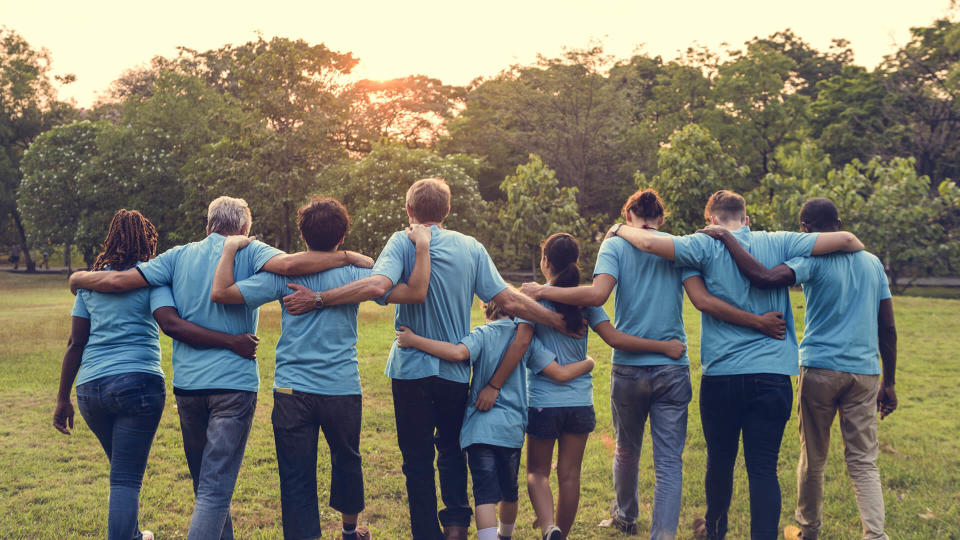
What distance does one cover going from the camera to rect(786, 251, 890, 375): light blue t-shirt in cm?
443

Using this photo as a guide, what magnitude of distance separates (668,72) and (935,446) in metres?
36.4

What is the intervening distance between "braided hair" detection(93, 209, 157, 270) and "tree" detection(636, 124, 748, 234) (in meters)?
20.7

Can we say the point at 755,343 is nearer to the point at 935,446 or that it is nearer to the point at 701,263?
the point at 701,263

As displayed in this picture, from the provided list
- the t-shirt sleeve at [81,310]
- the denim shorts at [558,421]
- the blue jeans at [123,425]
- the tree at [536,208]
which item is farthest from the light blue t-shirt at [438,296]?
the tree at [536,208]

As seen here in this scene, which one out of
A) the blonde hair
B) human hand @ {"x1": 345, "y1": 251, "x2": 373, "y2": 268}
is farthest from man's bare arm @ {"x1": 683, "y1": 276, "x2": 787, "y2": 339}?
human hand @ {"x1": 345, "y1": 251, "x2": 373, "y2": 268}

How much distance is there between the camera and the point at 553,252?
4301mm

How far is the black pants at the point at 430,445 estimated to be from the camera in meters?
4.07

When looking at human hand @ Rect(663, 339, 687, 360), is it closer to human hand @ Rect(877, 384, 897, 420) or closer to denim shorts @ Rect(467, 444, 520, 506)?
denim shorts @ Rect(467, 444, 520, 506)

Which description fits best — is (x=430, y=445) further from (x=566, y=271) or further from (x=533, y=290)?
(x=566, y=271)

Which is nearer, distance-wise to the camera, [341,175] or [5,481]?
[5,481]

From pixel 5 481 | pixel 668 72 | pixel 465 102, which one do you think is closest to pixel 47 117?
pixel 465 102

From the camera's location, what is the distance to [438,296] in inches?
162

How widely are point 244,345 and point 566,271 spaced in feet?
6.12

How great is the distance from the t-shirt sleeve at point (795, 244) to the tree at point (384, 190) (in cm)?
2119
